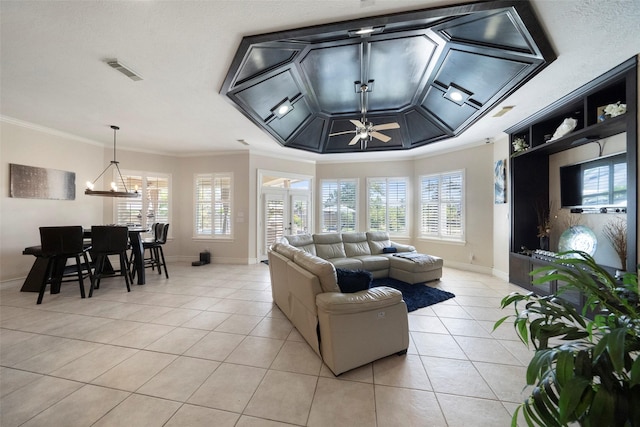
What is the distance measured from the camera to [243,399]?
1.75 m

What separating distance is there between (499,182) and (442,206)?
1.41m

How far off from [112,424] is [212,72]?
3230 millimetres

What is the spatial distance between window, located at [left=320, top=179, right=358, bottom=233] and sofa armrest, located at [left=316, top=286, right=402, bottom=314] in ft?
15.8

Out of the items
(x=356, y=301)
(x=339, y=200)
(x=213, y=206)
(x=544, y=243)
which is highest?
(x=339, y=200)

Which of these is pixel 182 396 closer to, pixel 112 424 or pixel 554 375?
pixel 112 424

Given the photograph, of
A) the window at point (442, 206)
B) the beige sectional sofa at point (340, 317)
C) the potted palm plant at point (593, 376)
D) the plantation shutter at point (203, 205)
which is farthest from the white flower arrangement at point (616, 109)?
the plantation shutter at point (203, 205)

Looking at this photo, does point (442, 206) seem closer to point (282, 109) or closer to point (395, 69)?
point (395, 69)

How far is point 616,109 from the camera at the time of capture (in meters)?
2.74

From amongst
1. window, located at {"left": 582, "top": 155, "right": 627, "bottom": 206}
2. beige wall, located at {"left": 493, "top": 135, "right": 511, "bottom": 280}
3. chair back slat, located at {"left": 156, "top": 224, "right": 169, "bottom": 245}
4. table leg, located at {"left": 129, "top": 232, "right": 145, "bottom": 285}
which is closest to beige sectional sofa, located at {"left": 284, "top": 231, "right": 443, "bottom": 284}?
beige wall, located at {"left": 493, "top": 135, "right": 511, "bottom": 280}

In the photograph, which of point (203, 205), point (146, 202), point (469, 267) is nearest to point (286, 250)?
point (203, 205)

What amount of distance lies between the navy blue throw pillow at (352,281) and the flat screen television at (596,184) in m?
3.17

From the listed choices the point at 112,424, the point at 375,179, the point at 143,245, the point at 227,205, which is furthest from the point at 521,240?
the point at 143,245

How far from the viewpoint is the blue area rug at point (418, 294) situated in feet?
11.5

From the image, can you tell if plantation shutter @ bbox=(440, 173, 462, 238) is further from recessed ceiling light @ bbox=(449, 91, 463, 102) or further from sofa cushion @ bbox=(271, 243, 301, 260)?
sofa cushion @ bbox=(271, 243, 301, 260)
